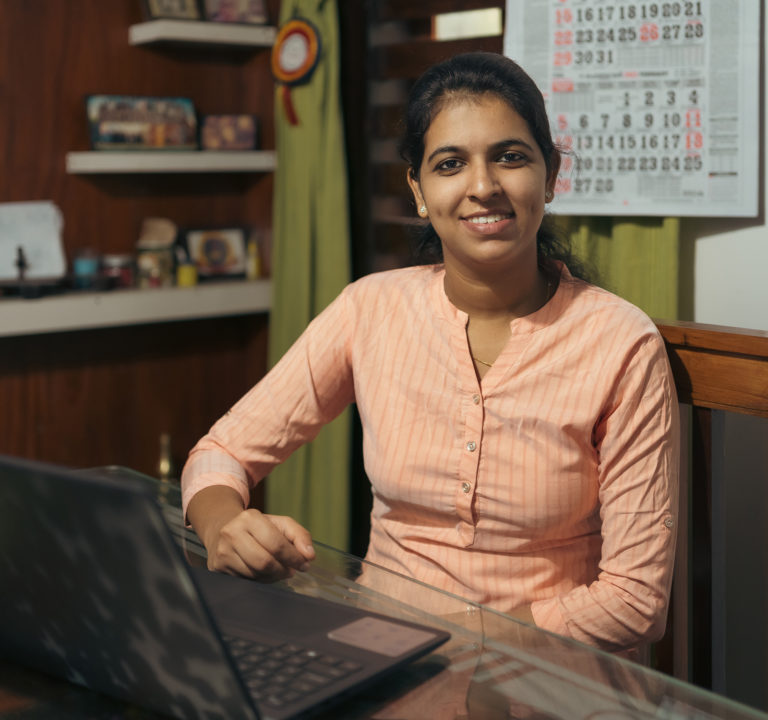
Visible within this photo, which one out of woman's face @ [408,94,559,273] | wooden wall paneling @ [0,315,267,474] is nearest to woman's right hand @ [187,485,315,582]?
woman's face @ [408,94,559,273]

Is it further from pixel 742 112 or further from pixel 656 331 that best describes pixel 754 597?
pixel 742 112

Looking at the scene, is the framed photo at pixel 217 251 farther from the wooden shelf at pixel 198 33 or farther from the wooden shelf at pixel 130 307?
the wooden shelf at pixel 198 33

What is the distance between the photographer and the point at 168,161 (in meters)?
2.82

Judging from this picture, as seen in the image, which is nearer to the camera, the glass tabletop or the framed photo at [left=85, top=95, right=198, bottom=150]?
the glass tabletop

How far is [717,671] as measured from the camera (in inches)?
56.4

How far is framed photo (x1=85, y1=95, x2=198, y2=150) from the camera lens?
2.76 m

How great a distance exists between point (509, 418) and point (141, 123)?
1.87m

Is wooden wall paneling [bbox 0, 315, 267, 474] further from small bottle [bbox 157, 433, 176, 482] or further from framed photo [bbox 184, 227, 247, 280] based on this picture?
framed photo [bbox 184, 227, 247, 280]

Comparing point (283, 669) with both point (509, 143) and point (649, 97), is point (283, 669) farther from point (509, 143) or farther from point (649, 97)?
point (649, 97)

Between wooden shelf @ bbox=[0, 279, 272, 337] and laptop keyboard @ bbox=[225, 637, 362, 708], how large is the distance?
77.9 inches

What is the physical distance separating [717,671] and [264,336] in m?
2.03

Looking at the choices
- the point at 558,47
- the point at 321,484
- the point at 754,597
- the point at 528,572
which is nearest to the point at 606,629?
the point at 528,572

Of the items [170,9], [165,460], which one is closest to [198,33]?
[170,9]

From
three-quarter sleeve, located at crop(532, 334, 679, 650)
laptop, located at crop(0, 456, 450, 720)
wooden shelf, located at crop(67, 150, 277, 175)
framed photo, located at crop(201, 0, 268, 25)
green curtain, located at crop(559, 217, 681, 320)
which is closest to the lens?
laptop, located at crop(0, 456, 450, 720)
